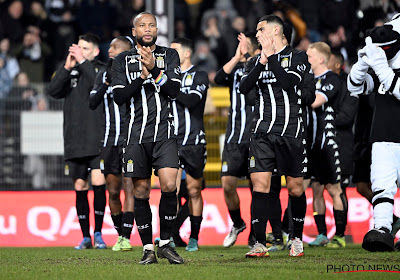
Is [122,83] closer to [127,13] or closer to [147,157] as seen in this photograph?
[147,157]

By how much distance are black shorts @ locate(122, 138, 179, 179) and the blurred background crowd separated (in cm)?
793

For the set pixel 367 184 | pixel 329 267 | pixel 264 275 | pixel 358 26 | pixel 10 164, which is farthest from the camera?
pixel 358 26

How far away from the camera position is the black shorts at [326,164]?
403 inches

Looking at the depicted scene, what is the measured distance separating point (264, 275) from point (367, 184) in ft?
13.7

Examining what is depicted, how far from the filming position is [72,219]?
12.4 m

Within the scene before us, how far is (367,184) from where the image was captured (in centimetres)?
1041

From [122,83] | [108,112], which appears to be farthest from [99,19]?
[122,83]

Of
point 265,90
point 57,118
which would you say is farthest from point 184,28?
point 265,90

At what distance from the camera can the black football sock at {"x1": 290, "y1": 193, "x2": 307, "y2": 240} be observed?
8547 millimetres

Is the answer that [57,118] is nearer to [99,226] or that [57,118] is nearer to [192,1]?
[99,226]

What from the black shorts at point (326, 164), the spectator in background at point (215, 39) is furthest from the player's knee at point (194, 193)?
the spectator in background at point (215, 39)

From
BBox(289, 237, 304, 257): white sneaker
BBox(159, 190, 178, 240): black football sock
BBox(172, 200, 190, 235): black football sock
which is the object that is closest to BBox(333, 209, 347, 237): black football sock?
BBox(172, 200, 190, 235): black football sock

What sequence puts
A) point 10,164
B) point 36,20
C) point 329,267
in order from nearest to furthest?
point 329,267, point 10,164, point 36,20

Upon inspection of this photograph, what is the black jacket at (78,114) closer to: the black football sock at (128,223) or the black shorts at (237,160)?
the black football sock at (128,223)
